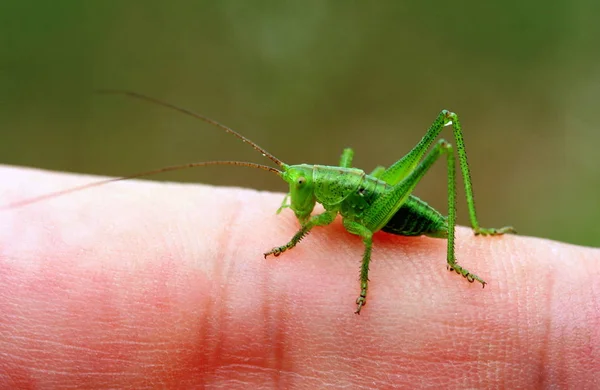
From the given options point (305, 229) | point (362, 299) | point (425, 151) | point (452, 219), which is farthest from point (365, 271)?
point (425, 151)

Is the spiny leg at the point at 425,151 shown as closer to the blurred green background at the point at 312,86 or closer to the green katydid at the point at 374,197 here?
the green katydid at the point at 374,197

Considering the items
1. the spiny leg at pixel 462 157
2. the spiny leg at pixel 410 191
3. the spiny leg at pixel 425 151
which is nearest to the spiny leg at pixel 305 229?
the spiny leg at pixel 410 191

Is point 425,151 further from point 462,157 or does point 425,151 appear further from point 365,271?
point 365,271

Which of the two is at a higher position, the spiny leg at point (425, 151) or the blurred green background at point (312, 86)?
the blurred green background at point (312, 86)

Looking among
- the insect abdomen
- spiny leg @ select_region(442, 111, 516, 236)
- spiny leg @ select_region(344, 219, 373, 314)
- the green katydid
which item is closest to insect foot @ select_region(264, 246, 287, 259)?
the green katydid

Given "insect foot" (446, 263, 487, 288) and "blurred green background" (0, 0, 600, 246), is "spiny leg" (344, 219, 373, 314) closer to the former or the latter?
"insect foot" (446, 263, 487, 288)

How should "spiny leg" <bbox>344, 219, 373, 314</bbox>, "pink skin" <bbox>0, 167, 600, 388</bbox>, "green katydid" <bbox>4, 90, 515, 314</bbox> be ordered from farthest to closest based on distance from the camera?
1. "green katydid" <bbox>4, 90, 515, 314</bbox>
2. "spiny leg" <bbox>344, 219, 373, 314</bbox>
3. "pink skin" <bbox>0, 167, 600, 388</bbox>

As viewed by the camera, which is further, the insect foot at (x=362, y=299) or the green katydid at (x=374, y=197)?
the green katydid at (x=374, y=197)
